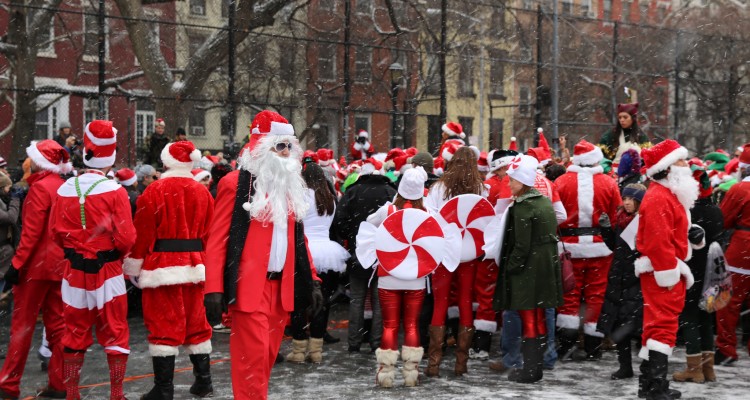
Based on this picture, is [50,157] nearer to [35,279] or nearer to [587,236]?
[35,279]

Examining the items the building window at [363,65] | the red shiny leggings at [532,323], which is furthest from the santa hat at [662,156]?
the building window at [363,65]

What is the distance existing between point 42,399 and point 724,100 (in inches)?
900

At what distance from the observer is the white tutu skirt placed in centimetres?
924

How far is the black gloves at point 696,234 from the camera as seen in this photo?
7.59 meters

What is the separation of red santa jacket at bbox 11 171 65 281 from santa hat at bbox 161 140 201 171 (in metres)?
0.93

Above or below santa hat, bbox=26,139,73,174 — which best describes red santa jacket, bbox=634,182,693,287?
below

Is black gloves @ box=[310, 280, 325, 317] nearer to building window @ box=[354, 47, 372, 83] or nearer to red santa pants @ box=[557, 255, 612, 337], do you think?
red santa pants @ box=[557, 255, 612, 337]

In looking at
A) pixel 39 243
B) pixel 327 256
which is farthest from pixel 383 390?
pixel 39 243

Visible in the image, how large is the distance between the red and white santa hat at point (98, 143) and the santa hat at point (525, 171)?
325cm

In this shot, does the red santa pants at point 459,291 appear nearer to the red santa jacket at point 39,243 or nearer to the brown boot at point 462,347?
the brown boot at point 462,347

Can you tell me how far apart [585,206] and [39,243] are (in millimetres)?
4976

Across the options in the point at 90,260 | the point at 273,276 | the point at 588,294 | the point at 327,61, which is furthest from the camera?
the point at 327,61

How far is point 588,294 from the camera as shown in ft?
30.3

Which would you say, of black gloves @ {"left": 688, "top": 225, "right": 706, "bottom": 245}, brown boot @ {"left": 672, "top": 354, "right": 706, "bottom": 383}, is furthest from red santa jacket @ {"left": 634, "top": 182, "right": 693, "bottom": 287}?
brown boot @ {"left": 672, "top": 354, "right": 706, "bottom": 383}
